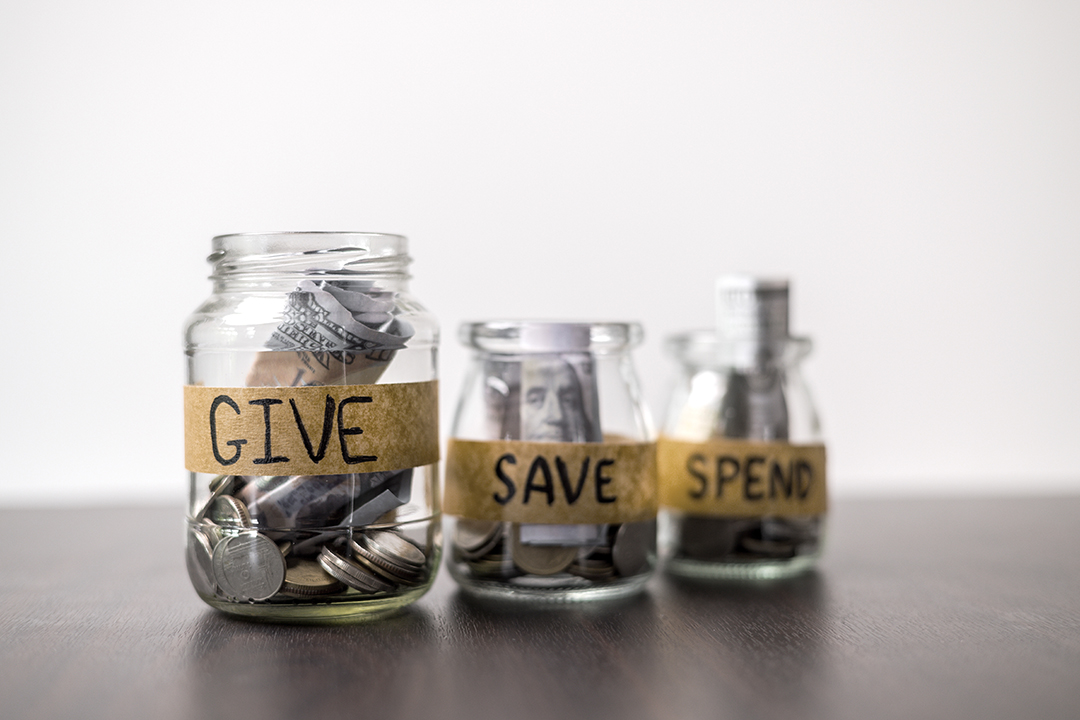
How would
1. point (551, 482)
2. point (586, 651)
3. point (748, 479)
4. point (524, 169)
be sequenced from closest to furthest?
point (586, 651) < point (551, 482) < point (748, 479) < point (524, 169)

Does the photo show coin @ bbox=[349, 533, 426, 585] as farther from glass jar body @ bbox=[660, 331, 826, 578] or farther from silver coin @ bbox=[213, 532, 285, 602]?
glass jar body @ bbox=[660, 331, 826, 578]

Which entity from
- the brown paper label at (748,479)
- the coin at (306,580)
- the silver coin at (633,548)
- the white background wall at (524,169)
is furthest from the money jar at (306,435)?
the white background wall at (524,169)

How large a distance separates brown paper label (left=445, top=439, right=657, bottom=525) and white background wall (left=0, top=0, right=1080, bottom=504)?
0.85 m

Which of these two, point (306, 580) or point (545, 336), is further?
point (545, 336)

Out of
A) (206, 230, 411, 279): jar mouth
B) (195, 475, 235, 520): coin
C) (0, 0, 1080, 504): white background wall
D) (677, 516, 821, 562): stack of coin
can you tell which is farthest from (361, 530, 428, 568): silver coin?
(0, 0, 1080, 504): white background wall

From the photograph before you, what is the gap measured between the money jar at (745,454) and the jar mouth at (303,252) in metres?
0.38

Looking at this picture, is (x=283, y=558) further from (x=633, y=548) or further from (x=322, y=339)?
(x=633, y=548)

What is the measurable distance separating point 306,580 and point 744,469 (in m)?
0.45

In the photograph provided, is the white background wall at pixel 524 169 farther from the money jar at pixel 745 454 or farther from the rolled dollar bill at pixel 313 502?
the rolled dollar bill at pixel 313 502

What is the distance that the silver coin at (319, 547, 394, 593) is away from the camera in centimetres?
76

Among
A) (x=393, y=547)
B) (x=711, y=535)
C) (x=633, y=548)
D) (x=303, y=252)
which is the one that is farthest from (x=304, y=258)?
(x=711, y=535)

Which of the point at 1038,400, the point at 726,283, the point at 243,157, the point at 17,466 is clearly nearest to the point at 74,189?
the point at 243,157

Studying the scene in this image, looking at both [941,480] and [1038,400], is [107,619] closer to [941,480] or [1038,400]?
[941,480]

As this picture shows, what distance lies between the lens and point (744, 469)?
97cm
